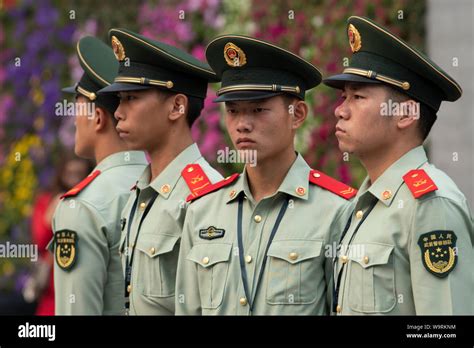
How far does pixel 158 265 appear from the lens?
519cm

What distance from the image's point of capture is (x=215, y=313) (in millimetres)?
4680

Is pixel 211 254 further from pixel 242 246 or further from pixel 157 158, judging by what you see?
pixel 157 158

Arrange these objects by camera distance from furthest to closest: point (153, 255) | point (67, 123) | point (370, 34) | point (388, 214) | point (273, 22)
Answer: point (67, 123) → point (273, 22) → point (153, 255) → point (370, 34) → point (388, 214)

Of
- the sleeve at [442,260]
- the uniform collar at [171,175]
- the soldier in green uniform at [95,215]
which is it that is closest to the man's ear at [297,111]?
the uniform collar at [171,175]

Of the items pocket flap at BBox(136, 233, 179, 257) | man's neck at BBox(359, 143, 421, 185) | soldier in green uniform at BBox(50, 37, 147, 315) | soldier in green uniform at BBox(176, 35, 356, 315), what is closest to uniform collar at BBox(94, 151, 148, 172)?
soldier in green uniform at BBox(50, 37, 147, 315)

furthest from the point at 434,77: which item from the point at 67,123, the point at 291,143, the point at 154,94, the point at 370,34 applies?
the point at 67,123

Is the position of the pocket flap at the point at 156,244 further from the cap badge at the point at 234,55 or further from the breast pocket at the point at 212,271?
the cap badge at the point at 234,55

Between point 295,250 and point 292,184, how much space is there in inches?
11.2

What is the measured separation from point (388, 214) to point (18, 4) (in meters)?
6.75

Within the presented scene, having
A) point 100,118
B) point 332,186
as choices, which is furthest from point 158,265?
point 100,118

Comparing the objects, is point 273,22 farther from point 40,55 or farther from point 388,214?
point 388,214

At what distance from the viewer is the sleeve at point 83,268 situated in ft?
17.9

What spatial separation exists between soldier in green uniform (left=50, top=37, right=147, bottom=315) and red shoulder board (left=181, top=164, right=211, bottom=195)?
0.48 meters

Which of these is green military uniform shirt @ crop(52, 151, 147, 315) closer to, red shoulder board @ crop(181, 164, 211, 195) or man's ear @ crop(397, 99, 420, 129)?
red shoulder board @ crop(181, 164, 211, 195)
